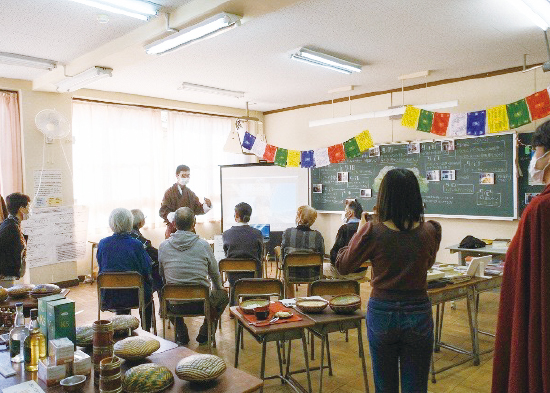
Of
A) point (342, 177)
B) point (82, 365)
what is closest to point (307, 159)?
point (342, 177)

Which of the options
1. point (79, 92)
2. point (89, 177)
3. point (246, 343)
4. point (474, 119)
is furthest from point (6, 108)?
point (474, 119)

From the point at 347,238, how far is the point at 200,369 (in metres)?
2.82

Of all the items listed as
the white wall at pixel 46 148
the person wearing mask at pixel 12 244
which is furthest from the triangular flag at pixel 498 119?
the white wall at pixel 46 148

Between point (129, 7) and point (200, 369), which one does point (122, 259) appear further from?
point (200, 369)

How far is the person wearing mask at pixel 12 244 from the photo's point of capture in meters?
3.65

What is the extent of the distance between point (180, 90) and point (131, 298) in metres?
3.94

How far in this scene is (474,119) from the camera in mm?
4801

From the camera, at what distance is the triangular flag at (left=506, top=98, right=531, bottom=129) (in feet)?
14.3

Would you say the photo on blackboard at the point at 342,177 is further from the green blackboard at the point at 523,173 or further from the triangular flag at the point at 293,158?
the green blackboard at the point at 523,173

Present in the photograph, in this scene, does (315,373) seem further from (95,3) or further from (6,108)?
(6,108)

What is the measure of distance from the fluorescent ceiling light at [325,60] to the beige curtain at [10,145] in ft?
12.5

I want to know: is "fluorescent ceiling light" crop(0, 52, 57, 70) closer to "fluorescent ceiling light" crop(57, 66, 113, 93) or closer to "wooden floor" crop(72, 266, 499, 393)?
"fluorescent ceiling light" crop(57, 66, 113, 93)

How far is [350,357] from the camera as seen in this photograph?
3543mm

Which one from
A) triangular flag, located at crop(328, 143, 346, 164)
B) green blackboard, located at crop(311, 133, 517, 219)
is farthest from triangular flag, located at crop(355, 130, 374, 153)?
green blackboard, located at crop(311, 133, 517, 219)
